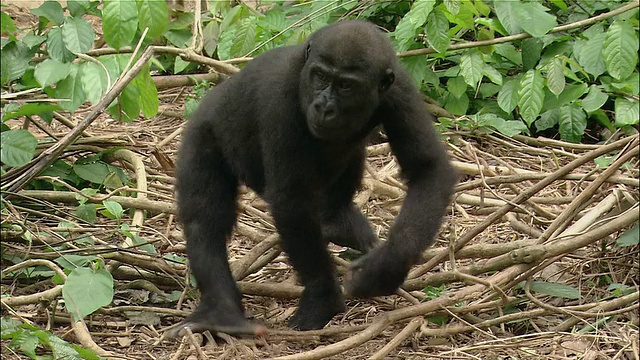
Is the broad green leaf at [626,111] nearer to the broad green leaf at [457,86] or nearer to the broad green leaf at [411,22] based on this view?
the broad green leaf at [457,86]

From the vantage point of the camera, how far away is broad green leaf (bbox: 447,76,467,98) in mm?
7383

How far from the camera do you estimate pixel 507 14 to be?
267 inches

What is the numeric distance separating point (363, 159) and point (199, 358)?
1.70m

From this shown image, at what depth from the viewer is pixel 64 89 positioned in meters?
4.58

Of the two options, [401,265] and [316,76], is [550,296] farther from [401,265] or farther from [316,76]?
[316,76]

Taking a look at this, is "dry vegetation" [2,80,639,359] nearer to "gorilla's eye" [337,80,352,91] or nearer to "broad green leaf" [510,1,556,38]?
"gorilla's eye" [337,80,352,91]

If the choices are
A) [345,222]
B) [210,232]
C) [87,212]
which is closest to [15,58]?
[87,212]

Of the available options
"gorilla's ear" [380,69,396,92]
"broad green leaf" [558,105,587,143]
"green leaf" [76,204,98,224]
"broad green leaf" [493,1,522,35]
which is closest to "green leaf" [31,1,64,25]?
"green leaf" [76,204,98,224]

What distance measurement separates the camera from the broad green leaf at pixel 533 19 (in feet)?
21.9

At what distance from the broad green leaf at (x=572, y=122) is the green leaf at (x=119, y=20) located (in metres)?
3.83

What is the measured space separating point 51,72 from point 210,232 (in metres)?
1.22

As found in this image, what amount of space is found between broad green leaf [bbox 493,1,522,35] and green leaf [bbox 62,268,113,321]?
369 centimetres

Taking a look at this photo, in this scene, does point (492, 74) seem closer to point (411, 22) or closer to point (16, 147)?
point (411, 22)

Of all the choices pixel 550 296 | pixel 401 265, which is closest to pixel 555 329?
pixel 550 296
